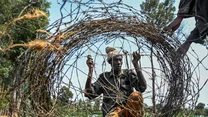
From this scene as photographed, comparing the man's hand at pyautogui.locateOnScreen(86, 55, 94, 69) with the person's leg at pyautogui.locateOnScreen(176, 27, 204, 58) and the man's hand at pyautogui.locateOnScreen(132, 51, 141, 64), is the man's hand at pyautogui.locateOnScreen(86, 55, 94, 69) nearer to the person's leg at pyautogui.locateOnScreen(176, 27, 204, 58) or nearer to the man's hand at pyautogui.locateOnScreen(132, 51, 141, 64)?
the man's hand at pyautogui.locateOnScreen(132, 51, 141, 64)

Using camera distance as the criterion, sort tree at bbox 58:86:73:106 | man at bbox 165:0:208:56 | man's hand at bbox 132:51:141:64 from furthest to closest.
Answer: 1. man's hand at bbox 132:51:141:64
2. man at bbox 165:0:208:56
3. tree at bbox 58:86:73:106

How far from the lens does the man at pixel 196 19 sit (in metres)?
1.70

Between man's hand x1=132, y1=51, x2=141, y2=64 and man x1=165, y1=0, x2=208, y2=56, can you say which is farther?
man's hand x1=132, y1=51, x2=141, y2=64

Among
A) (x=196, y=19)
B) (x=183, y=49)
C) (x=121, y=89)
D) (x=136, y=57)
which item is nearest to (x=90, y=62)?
(x=136, y=57)

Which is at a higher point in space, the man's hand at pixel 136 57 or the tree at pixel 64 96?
the man's hand at pixel 136 57

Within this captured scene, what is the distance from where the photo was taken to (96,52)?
1531 millimetres

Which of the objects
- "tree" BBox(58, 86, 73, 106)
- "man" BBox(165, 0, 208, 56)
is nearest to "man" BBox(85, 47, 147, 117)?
"tree" BBox(58, 86, 73, 106)

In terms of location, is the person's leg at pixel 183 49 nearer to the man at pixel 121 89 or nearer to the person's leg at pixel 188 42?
the person's leg at pixel 188 42

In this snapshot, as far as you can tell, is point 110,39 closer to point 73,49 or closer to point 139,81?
point 73,49

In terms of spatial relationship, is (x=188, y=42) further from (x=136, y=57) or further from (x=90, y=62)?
Result: (x=90, y=62)

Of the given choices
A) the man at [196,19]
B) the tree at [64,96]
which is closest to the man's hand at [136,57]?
the man at [196,19]

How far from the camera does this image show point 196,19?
1.71 meters

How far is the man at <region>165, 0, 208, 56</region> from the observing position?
67.0 inches

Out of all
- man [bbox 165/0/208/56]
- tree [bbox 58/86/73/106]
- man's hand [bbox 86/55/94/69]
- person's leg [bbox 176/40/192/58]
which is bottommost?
tree [bbox 58/86/73/106]
